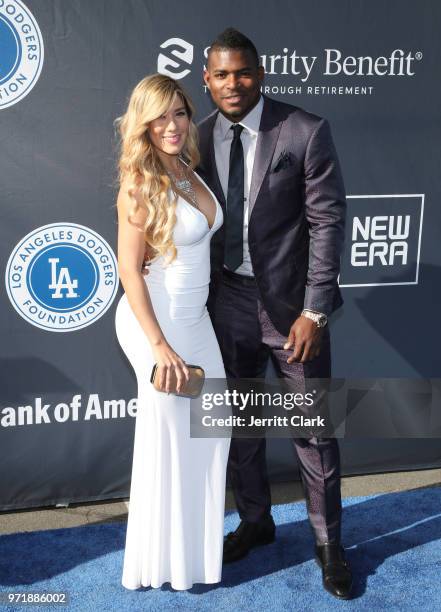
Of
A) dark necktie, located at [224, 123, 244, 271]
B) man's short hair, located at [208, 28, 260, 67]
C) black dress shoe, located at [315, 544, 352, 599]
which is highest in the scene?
man's short hair, located at [208, 28, 260, 67]

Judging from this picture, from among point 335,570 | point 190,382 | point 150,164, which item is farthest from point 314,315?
point 335,570

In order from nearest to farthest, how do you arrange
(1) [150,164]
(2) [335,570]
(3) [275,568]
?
(1) [150,164] < (2) [335,570] < (3) [275,568]

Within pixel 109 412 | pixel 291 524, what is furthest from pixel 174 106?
pixel 291 524

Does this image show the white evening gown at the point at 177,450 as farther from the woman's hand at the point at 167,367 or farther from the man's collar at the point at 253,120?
the man's collar at the point at 253,120

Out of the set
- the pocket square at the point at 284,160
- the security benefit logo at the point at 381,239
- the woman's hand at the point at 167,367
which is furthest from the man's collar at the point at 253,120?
the security benefit logo at the point at 381,239

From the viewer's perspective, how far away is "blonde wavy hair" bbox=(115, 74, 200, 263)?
271cm

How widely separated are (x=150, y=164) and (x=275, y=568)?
1.70 m

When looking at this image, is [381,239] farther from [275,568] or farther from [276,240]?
[275,568]

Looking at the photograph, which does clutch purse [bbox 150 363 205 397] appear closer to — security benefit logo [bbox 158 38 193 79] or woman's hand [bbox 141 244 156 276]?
woman's hand [bbox 141 244 156 276]

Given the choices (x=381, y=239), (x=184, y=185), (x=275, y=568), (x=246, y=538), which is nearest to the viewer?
(x=184, y=185)

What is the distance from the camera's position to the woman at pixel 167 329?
9.02 ft

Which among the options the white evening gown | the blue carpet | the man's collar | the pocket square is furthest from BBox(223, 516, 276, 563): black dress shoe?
the man's collar

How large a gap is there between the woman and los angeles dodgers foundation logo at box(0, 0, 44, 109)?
77 cm

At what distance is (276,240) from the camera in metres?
3.07
